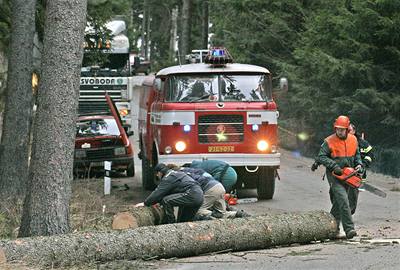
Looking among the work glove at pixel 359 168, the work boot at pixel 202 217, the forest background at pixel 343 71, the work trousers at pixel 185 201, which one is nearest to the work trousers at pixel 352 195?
the work glove at pixel 359 168

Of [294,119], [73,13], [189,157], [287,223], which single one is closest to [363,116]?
[294,119]

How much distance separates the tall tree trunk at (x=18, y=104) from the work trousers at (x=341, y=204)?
6.14m

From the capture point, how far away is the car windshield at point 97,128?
21000 millimetres

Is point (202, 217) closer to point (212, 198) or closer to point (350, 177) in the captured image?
point (212, 198)

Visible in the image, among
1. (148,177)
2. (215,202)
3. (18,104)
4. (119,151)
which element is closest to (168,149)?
(148,177)

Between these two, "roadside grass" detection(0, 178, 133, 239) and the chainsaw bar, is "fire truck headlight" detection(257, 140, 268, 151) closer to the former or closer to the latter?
"roadside grass" detection(0, 178, 133, 239)

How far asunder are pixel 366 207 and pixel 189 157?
11.8 ft

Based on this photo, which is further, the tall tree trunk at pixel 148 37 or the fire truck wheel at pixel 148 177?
the tall tree trunk at pixel 148 37

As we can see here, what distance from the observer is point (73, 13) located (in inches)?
422

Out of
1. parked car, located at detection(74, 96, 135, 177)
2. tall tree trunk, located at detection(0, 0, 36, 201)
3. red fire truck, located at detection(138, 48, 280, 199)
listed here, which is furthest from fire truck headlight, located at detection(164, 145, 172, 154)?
parked car, located at detection(74, 96, 135, 177)

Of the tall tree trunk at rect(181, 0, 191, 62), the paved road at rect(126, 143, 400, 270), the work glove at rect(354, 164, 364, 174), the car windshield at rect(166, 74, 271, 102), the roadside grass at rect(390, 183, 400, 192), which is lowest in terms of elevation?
the paved road at rect(126, 143, 400, 270)

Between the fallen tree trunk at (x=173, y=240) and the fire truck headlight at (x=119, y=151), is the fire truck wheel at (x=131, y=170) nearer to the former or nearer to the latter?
the fire truck headlight at (x=119, y=151)

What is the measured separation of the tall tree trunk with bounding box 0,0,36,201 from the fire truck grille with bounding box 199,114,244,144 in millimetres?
3355

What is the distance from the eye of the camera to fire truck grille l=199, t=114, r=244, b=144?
1598cm
